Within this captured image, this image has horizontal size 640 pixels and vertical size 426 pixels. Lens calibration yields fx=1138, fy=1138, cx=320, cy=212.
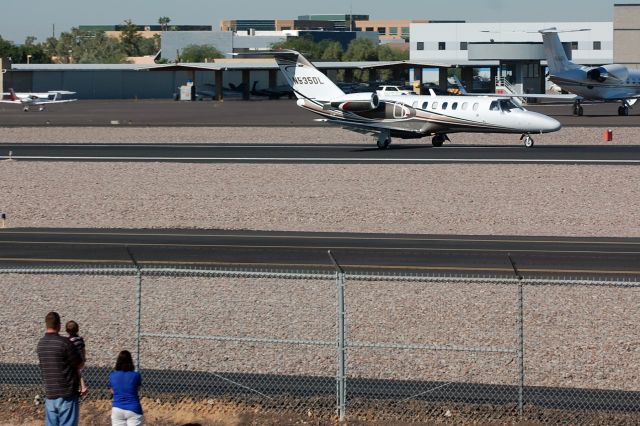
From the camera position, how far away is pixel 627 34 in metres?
120

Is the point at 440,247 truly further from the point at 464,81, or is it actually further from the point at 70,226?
the point at 464,81

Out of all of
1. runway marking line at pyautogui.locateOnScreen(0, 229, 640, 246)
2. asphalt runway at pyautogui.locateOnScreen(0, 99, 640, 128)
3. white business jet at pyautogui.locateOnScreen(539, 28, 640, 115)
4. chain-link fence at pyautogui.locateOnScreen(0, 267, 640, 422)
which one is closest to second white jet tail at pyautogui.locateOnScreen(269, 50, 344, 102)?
asphalt runway at pyautogui.locateOnScreen(0, 99, 640, 128)

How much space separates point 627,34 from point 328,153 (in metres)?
80.0

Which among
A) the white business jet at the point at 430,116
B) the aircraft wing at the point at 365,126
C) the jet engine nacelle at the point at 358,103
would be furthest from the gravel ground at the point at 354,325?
the aircraft wing at the point at 365,126

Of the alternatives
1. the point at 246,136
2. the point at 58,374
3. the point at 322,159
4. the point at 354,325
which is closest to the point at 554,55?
the point at 246,136

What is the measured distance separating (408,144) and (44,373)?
42.4 meters

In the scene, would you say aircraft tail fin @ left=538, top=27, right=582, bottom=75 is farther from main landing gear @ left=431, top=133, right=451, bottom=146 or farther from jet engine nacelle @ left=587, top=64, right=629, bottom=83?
main landing gear @ left=431, top=133, right=451, bottom=146

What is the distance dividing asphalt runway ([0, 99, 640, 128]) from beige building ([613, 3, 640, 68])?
2214 centimetres

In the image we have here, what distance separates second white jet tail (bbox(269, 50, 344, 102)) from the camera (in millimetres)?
52000

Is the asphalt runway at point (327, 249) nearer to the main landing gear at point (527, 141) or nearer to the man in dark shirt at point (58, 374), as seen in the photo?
the man in dark shirt at point (58, 374)

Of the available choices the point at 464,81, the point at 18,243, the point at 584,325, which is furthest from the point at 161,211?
the point at 464,81

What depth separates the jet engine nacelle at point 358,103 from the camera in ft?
159

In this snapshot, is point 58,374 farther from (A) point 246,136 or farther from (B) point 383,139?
(A) point 246,136

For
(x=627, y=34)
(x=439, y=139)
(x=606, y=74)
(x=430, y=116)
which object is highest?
(x=627, y=34)
